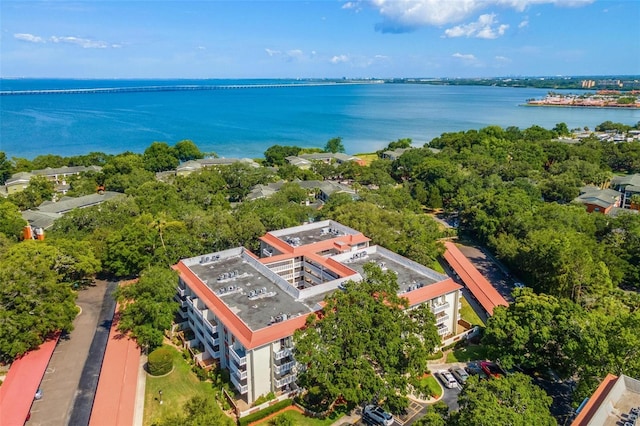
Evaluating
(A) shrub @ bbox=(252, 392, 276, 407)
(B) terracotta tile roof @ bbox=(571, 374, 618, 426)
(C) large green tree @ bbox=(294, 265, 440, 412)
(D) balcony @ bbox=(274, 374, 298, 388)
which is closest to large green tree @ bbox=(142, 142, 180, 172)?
(D) balcony @ bbox=(274, 374, 298, 388)

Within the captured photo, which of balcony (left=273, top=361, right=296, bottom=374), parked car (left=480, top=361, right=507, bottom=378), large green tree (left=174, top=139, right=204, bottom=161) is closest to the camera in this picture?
balcony (left=273, top=361, right=296, bottom=374)

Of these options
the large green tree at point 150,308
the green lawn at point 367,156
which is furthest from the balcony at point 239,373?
the green lawn at point 367,156

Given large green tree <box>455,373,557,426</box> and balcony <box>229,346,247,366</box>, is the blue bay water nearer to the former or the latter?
balcony <box>229,346,247,366</box>

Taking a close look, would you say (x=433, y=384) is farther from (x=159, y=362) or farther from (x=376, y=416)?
(x=159, y=362)

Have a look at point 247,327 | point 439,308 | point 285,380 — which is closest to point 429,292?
point 439,308

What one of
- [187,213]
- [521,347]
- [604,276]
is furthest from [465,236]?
[187,213]

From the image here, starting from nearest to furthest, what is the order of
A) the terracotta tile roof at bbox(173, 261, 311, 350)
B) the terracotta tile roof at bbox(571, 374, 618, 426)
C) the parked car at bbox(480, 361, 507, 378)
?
1. the terracotta tile roof at bbox(571, 374, 618, 426)
2. the terracotta tile roof at bbox(173, 261, 311, 350)
3. the parked car at bbox(480, 361, 507, 378)

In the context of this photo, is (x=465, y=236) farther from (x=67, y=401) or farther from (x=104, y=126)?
(x=104, y=126)
